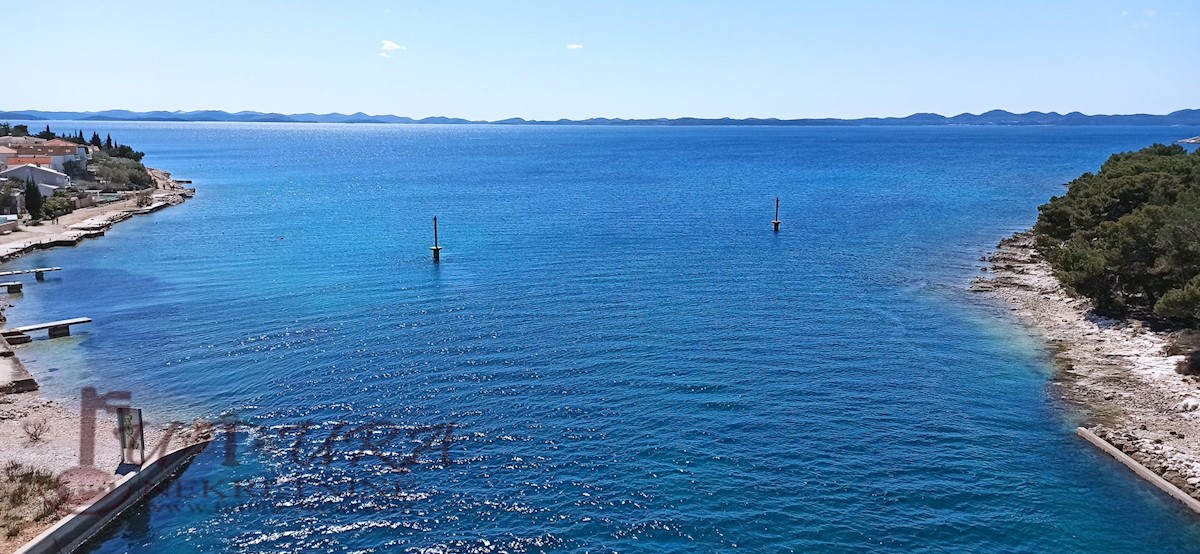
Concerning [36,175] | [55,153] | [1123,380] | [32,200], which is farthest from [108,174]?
[1123,380]

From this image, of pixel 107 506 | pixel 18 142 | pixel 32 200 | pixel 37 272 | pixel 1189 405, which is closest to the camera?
pixel 107 506

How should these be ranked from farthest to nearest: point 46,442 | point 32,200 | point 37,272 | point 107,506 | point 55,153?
point 55,153 → point 32,200 → point 37,272 → point 46,442 → point 107,506

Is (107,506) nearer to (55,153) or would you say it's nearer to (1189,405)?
(1189,405)

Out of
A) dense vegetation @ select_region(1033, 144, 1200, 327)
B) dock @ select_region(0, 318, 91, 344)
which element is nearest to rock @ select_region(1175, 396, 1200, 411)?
dense vegetation @ select_region(1033, 144, 1200, 327)

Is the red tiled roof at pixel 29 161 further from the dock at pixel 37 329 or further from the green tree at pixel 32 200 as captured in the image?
the dock at pixel 37 329

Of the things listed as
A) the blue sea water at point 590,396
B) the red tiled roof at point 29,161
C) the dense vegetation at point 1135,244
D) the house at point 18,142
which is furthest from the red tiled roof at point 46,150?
the dense vegetation at point 1135,244
